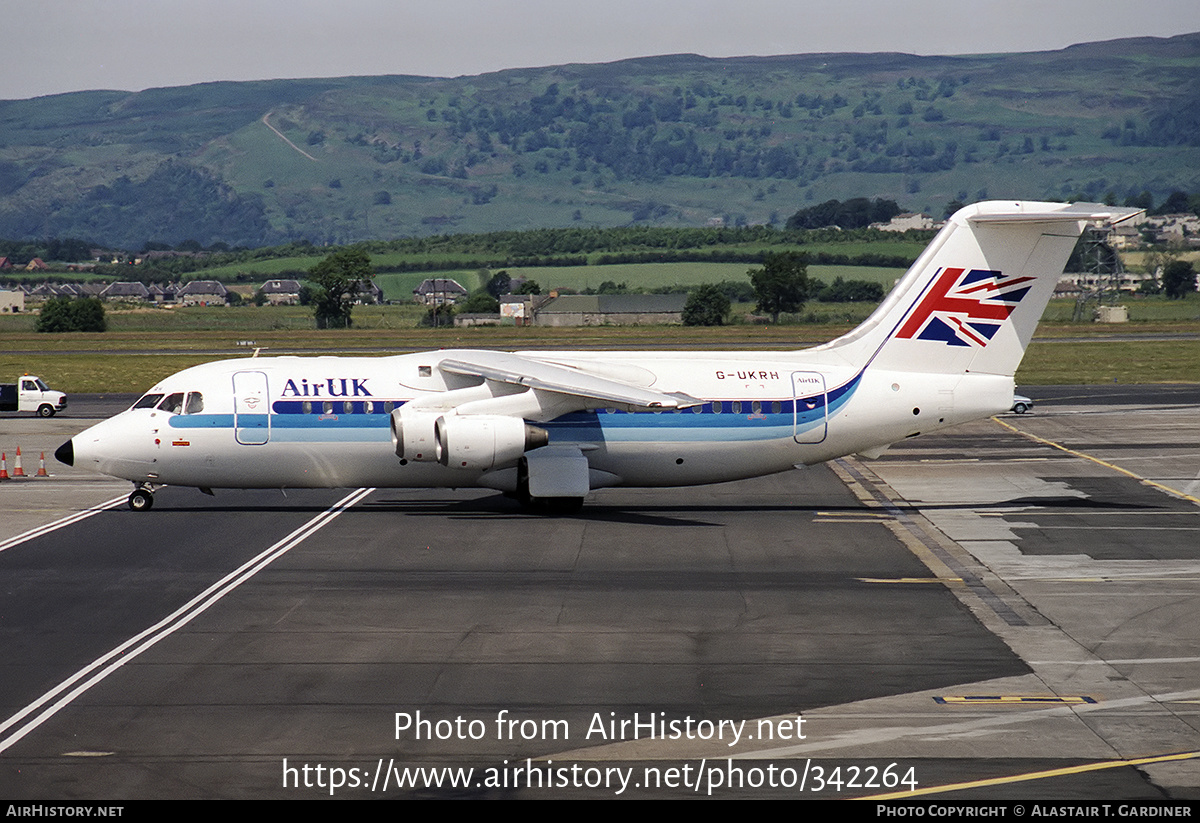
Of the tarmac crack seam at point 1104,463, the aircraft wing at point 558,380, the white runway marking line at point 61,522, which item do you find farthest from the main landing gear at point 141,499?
the tarmac crack seam at point 1104,463

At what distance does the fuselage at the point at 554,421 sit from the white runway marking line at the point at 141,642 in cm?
237

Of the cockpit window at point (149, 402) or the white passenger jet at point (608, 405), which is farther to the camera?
the cockpit window at point (149, 402)

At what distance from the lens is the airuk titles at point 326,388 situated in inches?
1275

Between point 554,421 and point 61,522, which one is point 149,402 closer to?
point 61,522

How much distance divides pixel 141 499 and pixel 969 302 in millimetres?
21375

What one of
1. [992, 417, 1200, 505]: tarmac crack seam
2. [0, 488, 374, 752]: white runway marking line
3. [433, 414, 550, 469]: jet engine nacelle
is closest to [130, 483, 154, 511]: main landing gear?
[0, 488, 374, 752]: white runway marking line

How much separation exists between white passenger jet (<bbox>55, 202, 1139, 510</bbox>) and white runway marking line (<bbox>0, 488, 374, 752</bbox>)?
278 centimetres

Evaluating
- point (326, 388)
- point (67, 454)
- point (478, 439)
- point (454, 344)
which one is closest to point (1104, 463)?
point (478, 439)

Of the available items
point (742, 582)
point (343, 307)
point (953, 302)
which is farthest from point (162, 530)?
point (343, 307)

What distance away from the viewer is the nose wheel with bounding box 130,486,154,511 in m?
33.7

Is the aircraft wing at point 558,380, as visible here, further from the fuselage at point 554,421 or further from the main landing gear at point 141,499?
the main landing gear at point 141,499

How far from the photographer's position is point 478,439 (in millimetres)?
31094
